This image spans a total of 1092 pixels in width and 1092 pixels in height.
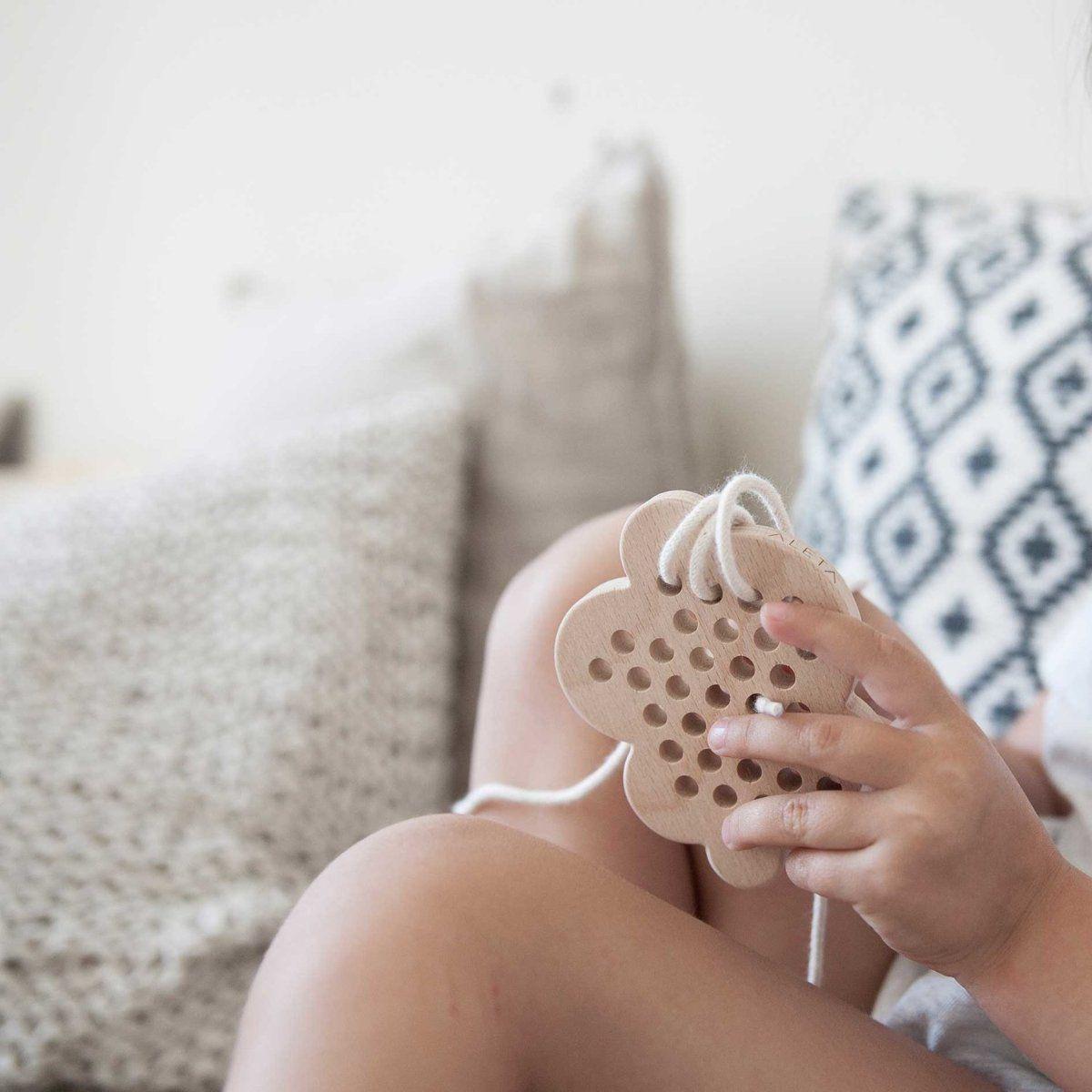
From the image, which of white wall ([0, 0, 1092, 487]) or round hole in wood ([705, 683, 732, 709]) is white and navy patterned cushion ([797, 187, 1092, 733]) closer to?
white wall ([0, 0, 1092, 487])

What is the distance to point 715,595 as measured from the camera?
0.34 m

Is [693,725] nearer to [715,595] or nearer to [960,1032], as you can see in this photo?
[715,595]

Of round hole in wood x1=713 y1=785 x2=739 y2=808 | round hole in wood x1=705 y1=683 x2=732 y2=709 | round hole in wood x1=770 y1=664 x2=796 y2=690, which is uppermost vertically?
round hole in wood x1=770 y1=664 x2=796 y2=690

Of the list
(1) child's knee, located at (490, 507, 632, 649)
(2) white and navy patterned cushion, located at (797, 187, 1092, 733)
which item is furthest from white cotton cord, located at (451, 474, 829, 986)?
(2) white and navy patterned cushion, located at (797, 187, 1092, 733)

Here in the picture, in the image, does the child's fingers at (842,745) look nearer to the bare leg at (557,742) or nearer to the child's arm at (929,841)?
the child's arm at (929,841)

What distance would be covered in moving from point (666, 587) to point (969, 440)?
0.34 m

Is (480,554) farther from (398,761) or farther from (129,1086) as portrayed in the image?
(129,1086)

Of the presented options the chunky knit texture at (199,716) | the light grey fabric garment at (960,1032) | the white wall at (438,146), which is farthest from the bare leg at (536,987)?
the white wall at (438,146)

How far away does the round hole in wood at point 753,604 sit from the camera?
13.1 inches

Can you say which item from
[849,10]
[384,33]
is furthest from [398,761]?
[384,33]

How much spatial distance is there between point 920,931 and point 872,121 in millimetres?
713

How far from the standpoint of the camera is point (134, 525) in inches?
28.4

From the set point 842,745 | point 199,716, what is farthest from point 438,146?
point 842,745

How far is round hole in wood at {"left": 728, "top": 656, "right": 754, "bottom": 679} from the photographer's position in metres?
0.34
